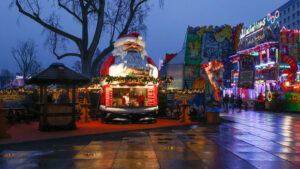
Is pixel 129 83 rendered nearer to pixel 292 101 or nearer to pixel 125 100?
pixel 125 100

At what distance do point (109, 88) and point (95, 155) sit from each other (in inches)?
344

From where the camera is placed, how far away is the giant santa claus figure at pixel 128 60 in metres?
16.0

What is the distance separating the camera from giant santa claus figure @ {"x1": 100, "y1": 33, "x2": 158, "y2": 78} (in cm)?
1600

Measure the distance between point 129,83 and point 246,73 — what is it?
1952 cm

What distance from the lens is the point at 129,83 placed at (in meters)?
16.0

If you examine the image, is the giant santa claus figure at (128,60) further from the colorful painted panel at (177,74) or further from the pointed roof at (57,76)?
the colorful painted panel at (177,74)

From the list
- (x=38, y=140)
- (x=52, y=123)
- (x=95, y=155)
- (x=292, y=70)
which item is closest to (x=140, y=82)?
(x=52, y=123)

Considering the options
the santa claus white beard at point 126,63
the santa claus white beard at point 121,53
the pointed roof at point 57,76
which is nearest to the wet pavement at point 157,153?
the pointed roof at point 57,76

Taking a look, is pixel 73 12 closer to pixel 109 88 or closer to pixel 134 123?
pixel 109 88

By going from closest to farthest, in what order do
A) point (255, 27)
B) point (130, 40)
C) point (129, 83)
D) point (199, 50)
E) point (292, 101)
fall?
1. point (129, 83)
2. point (130, 40)
3. point (199, 50)
4. point (292, 101)
5. point (255, 27)

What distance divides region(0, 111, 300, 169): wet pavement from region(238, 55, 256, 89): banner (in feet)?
68.1

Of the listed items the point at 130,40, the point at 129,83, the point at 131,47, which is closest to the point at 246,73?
the point at 131,47

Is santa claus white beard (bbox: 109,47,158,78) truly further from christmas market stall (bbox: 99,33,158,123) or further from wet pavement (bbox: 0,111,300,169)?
wet pavement (bbox: 0,111,300,169)

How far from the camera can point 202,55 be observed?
2769cm
